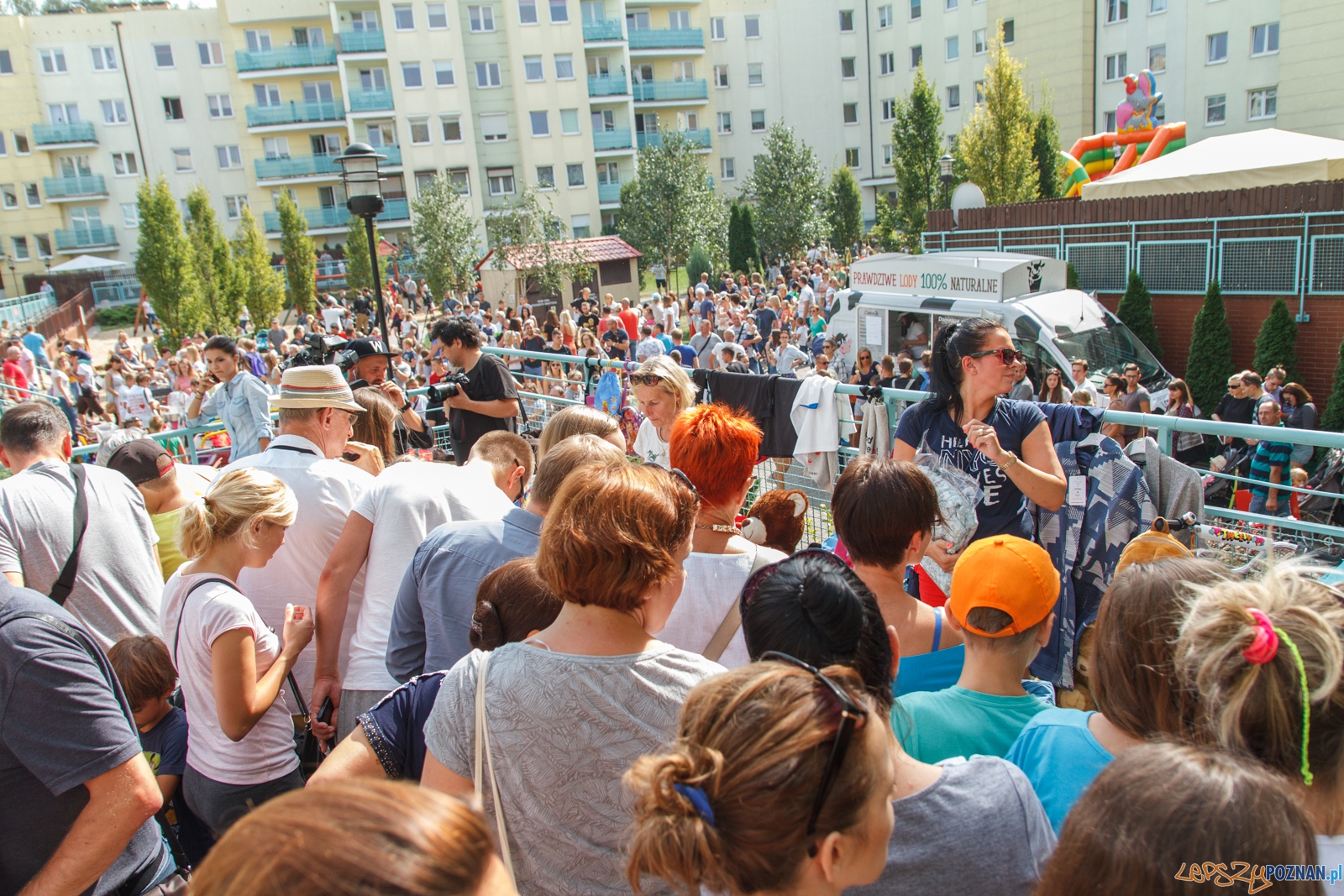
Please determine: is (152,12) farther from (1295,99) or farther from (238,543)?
(238,543)

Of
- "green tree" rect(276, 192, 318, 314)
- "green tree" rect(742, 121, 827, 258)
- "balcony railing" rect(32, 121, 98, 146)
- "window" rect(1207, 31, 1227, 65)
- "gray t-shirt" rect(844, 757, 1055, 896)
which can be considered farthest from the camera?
"balcony railing" rect(32, 121, 98, 146)

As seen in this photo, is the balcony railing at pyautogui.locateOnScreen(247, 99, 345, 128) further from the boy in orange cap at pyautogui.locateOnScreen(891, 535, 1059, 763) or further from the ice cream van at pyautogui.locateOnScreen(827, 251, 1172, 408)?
the boy in orange cap at pyautogui.locateOnScreen(891, 535, 1059, 763)

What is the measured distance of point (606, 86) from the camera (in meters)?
46.2

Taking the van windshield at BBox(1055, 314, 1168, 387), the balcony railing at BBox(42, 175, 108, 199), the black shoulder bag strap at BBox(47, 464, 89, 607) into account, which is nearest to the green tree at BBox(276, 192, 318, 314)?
the balcony railing at BBox(42, 175, 108, 199)

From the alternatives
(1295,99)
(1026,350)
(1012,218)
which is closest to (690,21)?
(1295,99)

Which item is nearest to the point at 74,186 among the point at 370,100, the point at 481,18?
the point at 370,100

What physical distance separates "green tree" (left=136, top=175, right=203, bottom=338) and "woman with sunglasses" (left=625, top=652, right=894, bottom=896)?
1224 inches

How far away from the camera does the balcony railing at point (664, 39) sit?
156 feet

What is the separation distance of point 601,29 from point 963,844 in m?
49.3

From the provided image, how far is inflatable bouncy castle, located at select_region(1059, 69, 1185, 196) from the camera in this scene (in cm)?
2234

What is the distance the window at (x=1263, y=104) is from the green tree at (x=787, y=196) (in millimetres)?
16224

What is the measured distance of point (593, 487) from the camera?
1.92m

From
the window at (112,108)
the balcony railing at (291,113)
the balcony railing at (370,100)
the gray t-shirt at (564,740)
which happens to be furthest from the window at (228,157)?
the gray t-shirt at (564,740)

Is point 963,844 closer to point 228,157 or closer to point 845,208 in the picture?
point 845,208
